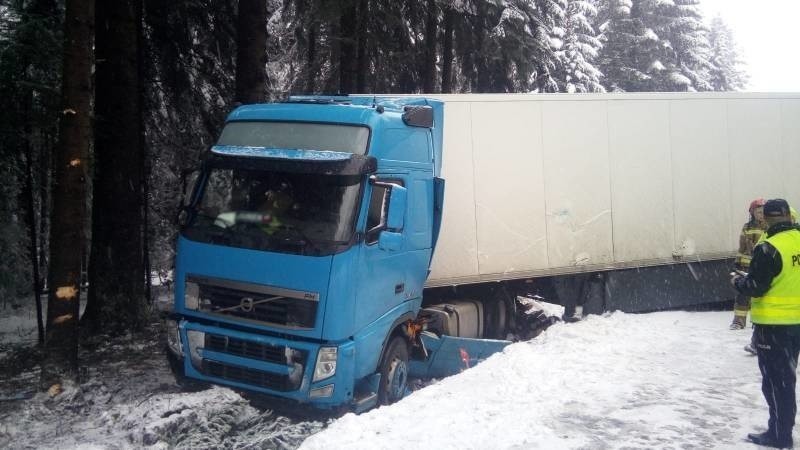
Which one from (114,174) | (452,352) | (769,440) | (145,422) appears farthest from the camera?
(114,174)

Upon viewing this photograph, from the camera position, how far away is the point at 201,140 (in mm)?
12992

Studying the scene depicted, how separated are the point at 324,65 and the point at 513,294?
10.8 meters

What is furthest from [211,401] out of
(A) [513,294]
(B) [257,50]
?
(B) [257,50]

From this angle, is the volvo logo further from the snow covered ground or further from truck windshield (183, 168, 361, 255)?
the snow covered ground

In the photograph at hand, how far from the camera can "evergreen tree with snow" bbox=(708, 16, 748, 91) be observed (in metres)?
40.1

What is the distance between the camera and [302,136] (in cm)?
637

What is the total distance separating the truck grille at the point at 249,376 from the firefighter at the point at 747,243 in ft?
20.1

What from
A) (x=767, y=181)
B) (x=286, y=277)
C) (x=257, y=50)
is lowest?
(x=286, y=277)

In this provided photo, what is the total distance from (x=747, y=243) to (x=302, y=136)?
6.16 meters

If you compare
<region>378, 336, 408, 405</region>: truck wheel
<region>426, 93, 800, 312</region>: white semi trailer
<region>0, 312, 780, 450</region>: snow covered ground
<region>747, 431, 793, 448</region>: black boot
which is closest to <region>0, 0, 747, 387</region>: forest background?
<region>0, 312, 780, 450</region>: snow covered ground

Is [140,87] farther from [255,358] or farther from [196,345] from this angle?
[255,358]

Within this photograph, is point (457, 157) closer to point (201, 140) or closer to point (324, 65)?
point (201, 140)

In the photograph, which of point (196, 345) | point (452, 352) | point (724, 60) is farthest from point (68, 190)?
point (724, 60)

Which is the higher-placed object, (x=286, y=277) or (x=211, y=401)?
(x=286, y=277)
